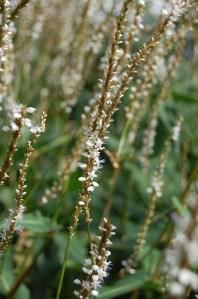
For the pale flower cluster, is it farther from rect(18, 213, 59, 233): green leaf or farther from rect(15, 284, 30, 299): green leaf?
rect(15, 284, 30, 299): green leaf

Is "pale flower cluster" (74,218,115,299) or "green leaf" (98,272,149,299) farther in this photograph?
"green leaf" (98,272,149,299)

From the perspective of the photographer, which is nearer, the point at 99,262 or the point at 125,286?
the point at 99,262

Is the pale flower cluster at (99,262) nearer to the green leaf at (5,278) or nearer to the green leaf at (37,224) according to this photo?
the green leaf at (37,224)

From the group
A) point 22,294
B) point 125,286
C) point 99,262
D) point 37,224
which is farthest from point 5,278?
point 99,262

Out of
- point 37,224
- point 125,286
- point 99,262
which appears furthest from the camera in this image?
point 125,286

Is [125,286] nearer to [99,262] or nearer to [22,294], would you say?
[22,294]

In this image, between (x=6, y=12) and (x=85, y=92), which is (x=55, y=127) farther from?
(x=6, y=12)

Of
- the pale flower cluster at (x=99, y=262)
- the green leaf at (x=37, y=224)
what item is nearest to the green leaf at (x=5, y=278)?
the green leaf at (x=37, y=224)

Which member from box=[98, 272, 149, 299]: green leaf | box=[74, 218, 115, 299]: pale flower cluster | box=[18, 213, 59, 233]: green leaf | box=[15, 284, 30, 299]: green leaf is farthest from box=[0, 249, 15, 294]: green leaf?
box=[74, 218, 115, 299]: pale flower cluster

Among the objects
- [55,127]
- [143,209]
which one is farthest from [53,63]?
[143,209]
